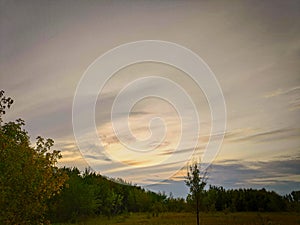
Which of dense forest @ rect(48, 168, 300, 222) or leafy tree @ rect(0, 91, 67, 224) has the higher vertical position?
dense forest @ rect(48, 168, 300, 222)

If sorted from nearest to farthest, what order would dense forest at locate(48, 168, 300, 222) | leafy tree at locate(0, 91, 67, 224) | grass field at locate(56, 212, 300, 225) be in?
leafy tree at locate(0, 91, 67, 224), grass field at locate(56, 212, 300, 225), dense forest at locate(48, 168, 300, 222)

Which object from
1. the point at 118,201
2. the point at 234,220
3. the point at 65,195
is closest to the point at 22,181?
the point at 234,220

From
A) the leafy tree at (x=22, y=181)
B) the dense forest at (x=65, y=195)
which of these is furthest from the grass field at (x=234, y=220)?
the leafy tree at (x=22, y=181)

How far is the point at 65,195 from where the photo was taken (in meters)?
62.3

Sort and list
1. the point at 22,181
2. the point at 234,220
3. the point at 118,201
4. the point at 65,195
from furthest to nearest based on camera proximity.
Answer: the point at 118,201 → the point at 65,195 → the point at 234,220 → the point at 22,181

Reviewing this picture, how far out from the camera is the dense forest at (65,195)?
1750 cm

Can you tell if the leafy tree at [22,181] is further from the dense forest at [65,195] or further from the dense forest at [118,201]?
the dense forest at [118,201]

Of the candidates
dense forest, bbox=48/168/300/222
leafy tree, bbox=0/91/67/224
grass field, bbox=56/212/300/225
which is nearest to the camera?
leafy tree, bbox=0/91/67/224

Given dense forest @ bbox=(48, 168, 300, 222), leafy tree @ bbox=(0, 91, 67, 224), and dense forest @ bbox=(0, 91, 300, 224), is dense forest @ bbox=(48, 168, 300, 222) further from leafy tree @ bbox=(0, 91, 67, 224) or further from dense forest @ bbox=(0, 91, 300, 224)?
leafy tree @ bbox=(0, 91, 67, 224)

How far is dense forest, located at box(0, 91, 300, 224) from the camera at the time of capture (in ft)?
57.4

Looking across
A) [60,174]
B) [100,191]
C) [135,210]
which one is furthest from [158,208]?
[60,174]

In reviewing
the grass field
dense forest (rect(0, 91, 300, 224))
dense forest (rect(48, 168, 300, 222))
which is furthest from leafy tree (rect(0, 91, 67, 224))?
dense forest (rect(48, 168, 300, 222))

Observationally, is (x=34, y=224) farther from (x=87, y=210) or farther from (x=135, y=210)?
(x=135, y=210)

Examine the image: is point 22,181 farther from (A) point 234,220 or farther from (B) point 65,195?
(B) point 65,195
